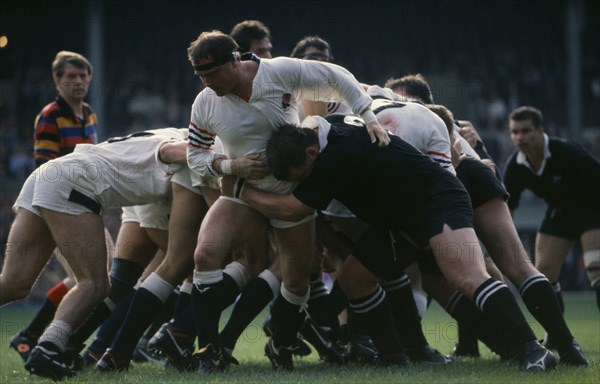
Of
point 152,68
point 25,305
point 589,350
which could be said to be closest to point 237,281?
point 589,350

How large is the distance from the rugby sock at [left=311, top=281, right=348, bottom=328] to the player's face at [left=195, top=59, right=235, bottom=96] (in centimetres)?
182

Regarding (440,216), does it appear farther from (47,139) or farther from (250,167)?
(47,139)

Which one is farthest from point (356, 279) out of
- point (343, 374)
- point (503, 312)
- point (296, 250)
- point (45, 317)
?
point (45, 317)

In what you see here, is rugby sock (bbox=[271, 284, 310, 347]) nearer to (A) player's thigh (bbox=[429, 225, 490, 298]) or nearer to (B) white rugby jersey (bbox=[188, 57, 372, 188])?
(B) white rugby jersey (bbox=[188, 57, 372, 188])

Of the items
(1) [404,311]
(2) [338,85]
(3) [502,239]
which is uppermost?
(2) [338,85]

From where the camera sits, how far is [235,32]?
7.27 metres

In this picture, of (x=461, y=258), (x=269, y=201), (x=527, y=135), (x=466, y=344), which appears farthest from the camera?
(x=527, y=135)

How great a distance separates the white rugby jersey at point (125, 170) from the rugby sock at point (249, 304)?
87 cm

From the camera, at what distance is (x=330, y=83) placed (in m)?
5.86

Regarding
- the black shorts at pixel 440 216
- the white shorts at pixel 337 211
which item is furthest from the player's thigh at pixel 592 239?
the black shorts at pixel 440 216

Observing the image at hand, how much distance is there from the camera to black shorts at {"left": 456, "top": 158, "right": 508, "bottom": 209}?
6.25 meters

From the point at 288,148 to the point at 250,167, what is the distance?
0.37 metres

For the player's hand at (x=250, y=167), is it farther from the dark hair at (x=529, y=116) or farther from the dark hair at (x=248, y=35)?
the dark hair at (x=529, y=116)

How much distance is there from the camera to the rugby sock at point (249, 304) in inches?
247
